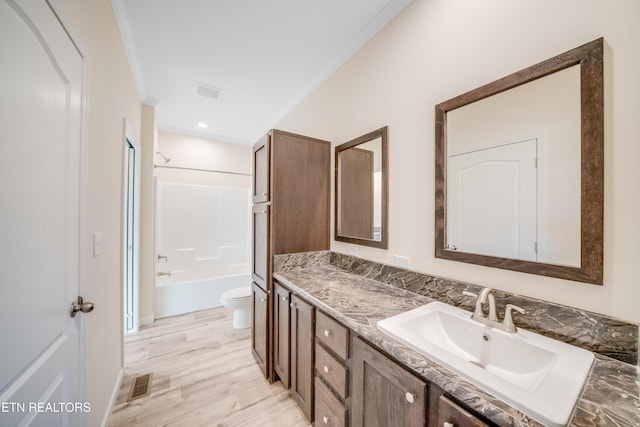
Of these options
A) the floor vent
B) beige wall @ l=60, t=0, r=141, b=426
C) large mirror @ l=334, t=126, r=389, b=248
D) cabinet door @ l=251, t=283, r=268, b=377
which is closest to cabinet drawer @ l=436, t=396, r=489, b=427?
large mirror @ l=334, t=126, r=389, b=248

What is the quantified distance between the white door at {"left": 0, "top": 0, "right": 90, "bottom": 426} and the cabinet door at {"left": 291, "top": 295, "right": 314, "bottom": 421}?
1.03m

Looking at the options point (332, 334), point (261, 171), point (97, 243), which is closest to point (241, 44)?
point (261, 171)

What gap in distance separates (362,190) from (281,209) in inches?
25.9

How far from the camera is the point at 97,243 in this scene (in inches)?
49.8

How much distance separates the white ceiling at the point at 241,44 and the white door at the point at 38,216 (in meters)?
1.01

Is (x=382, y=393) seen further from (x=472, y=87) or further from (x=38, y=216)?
(x=472, y=87)

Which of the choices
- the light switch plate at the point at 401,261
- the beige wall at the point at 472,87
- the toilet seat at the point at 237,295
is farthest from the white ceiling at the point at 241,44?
the toilet seat at the point at 237,295

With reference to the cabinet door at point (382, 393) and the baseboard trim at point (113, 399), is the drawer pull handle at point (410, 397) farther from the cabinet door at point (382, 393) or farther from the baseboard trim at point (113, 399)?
the baseboard trim at point (113, 399)

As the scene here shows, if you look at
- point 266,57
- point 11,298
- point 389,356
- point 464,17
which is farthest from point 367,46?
point 11,298

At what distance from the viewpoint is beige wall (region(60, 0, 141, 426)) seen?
44.8 inches

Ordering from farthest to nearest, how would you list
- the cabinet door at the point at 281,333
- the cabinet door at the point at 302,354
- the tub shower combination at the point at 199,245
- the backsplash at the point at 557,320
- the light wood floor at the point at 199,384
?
1. the tub shower combination at the point at 199,245
2. the cabinet door at the point at 281,333
3. the light wood floor at the point at 199,384
4. the cabinet door at the point at 302,354
5. the backsplash at the point at 557,320

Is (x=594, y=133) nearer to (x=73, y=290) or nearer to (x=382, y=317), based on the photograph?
(x=382, y=317)

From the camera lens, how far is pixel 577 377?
0.66 m

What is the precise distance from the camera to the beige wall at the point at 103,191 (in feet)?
3.73
